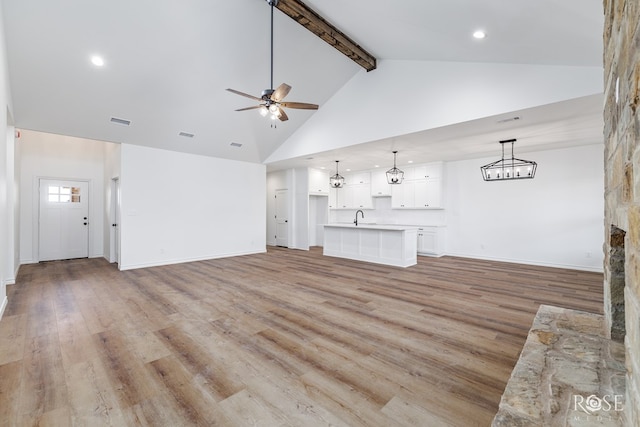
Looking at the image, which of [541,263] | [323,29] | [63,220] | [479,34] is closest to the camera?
[479,34]

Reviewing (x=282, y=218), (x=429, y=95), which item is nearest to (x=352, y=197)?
(x=282, y=218)

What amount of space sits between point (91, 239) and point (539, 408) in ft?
31.7

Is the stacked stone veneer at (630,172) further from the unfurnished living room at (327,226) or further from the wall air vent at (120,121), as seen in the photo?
the wall air vent at (120,121)

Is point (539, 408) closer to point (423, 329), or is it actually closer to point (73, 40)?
point (423, 329)

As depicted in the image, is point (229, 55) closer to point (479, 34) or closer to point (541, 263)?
point (479, 34)

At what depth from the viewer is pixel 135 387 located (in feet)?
6.53

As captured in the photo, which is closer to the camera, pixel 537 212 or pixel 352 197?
pixel 537 212

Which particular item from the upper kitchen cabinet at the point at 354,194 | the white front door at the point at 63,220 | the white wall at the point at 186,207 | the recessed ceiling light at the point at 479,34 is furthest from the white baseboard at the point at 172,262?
the recessed ceiling light at the point at 479,34

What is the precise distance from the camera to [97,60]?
405 centimetres

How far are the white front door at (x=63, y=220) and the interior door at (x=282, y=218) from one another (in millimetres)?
5395

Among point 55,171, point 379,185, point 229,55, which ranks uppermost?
point 229,55

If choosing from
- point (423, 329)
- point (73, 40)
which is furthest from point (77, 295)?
point (423, 329)

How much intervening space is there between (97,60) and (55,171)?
477 cm

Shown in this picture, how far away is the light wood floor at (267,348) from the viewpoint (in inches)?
69.8
